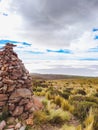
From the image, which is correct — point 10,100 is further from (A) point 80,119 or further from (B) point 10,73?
(A) point 80,119

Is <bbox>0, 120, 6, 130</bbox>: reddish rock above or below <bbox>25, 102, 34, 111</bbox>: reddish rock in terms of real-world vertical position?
below

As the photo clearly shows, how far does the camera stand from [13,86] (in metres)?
11.3

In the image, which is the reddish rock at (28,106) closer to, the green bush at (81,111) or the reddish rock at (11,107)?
the reddish rock at (11,107)

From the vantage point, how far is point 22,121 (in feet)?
35.6

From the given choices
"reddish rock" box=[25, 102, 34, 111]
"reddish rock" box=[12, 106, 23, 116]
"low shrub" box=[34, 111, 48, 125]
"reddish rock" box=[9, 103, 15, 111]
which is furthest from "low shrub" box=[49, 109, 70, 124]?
"reddish rock" box=[9, 103, 15, 111]

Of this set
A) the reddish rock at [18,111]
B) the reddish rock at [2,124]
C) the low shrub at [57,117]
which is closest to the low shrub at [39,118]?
the low shrub at [57,117]

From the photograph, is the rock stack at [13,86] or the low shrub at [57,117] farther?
the low shrub at [57,117]

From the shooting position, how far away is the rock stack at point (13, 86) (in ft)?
36.3

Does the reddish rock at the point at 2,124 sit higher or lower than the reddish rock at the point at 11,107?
lower

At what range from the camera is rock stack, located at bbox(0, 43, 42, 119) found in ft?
36.3

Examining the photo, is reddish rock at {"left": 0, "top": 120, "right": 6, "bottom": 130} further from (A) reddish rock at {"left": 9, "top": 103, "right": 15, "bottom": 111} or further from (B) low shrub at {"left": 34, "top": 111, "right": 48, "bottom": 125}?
(B) low shrub at {"left": 34, "top": 111, "right": 48, "bottom": 125}

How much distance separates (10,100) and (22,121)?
1.09 meters

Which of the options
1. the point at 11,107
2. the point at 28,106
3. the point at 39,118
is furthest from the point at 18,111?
the point at 39,118

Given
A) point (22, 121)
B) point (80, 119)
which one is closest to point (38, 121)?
point (22, 121)
